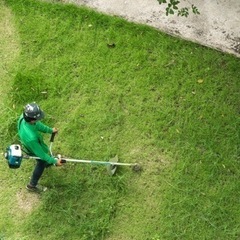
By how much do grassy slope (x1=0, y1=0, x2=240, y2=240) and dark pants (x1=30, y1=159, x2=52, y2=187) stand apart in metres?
0.25

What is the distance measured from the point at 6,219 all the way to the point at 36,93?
1.77m

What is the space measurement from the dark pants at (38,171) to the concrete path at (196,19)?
279cm

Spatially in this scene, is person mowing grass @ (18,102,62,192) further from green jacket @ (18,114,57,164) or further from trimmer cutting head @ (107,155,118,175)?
trimmer cutting head @ (107,155,118,175)

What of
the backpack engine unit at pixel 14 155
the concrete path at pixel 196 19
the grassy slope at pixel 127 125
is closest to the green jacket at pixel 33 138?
the backpack engine unit at pixel 14 155

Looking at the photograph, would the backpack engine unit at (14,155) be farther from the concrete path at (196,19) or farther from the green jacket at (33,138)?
the concrete path at (196,19)

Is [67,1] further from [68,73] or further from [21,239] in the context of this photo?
[21,239]

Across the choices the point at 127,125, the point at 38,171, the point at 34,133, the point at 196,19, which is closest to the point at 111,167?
the point at 127,125

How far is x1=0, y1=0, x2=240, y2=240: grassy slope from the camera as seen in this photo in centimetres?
688

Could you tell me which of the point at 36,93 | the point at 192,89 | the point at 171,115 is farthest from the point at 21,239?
the point at 192,89

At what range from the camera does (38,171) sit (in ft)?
22.2

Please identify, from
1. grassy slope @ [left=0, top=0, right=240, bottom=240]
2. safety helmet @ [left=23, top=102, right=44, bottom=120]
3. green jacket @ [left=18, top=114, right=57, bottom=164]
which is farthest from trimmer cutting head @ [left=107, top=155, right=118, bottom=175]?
safety helmet @ [left=23, top=102, right=44, bottom=120]

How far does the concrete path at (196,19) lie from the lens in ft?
26.6

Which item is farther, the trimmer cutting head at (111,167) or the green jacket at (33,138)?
the trimmer cutting head at (111,167)

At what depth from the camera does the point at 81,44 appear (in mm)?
8039
